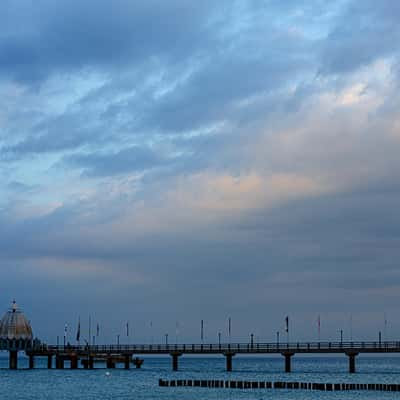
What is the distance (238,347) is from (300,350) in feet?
34.3

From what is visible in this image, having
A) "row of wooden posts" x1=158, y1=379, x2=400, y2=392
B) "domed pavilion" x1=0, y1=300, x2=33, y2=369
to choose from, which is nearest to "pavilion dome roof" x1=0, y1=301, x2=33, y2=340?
"domed pavilion" x1=0, y1=300, x2=33, y2=369

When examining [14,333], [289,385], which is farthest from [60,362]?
[289,385]

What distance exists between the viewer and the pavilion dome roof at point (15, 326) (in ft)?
489

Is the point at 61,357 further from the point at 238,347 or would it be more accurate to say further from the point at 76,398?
the point at 76,398

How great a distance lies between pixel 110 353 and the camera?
14038cm

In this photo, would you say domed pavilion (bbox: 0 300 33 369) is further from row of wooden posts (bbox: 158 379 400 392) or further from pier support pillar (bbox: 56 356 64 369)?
row of wooden posts (bbox: 158 379 400 392)

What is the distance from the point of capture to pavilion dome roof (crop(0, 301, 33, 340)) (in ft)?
489

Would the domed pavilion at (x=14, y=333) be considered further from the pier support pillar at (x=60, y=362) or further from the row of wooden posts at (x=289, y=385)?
the row of wooden posts at (x=289, y=385)

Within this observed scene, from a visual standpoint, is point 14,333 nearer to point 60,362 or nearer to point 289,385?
point 60,362

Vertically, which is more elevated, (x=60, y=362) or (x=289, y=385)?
(x=60, y=362)

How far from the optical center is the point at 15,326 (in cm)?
15038

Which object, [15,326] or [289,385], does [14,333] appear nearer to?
[15,326]

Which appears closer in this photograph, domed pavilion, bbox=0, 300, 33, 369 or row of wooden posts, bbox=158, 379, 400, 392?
row of wooden posts, bbox=158, 379, 400, 392

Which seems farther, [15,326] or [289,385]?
[15,326]
